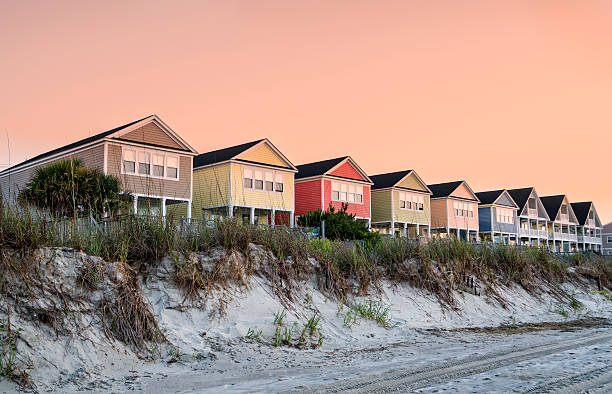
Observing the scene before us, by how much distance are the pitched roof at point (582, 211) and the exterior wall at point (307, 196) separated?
184 ft

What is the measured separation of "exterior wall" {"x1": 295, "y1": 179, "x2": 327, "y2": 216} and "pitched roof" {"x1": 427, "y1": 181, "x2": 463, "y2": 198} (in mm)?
16133

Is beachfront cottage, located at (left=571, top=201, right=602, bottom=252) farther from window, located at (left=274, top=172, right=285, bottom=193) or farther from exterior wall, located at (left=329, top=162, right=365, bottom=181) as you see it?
window, located at (left=274, top=172, right=285, bottom=193)

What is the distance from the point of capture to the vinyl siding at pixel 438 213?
5091 centimetres

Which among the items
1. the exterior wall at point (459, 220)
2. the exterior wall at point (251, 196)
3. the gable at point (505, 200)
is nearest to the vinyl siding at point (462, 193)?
the exterior wall at point (459, 220)

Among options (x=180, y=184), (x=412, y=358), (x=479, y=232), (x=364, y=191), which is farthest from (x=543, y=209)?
(x=412, y=358)

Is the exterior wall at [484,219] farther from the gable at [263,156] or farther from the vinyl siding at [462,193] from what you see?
the gable at [263,156]

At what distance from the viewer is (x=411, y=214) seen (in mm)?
46281

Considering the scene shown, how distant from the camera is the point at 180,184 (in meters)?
29.8

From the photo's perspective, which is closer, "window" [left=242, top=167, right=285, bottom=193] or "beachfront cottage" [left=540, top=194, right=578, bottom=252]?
"window" [left=242, top=167, right=285, bottom=193]

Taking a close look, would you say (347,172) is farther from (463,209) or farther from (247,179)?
(463,209)

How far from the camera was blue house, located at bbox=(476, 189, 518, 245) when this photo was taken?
186ft

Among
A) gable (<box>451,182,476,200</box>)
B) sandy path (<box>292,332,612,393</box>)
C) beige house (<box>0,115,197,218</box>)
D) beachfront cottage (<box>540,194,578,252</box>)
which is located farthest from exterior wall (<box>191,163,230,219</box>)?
beachfront cottage (<box>540,194,578,252</box>)

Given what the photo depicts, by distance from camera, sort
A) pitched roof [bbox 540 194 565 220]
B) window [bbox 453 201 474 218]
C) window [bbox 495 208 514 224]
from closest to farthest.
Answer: window [bbox 453 201 474 218] → window [bbox 495 208 514 224] → pitched roof [bbox 540 194 565 220]

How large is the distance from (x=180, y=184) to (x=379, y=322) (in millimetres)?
20020
